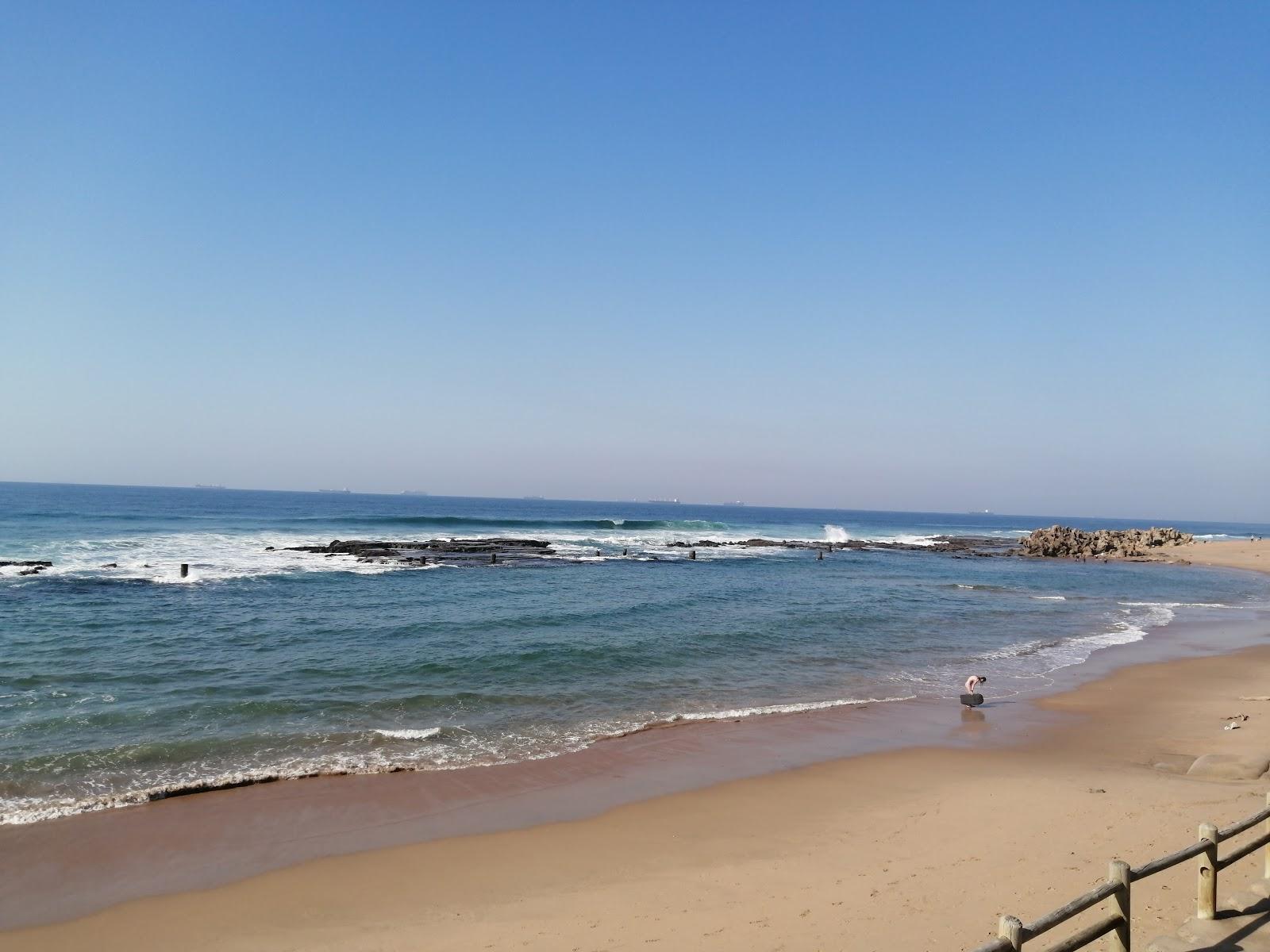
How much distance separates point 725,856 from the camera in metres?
7.74

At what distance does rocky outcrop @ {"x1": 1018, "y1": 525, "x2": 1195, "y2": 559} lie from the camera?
58.7 m

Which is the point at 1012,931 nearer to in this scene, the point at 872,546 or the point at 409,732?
the point at 409,732

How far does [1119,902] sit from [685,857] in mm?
4202

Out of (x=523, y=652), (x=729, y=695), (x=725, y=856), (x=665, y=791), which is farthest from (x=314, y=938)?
(x=523, y=652)

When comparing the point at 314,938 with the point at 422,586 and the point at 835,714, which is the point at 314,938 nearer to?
the point at 835,714

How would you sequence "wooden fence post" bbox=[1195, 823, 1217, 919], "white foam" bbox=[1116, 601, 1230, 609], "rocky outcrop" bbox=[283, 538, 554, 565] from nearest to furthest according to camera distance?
"wooden fence post" bbox=[1195, 823, 1217, 919] < "white foam" bbox=[1116, 601, 1230, 609] < "rocky outcrop" bbox=[283, 538, 554, 565]

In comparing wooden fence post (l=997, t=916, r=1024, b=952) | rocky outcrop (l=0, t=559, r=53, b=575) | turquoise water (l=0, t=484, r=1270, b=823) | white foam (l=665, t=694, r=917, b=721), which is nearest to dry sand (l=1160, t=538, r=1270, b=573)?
turquoise water (l=0, t=484, r=1270, b=823)

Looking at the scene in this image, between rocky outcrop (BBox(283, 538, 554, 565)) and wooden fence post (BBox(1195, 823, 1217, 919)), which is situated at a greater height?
wooden fence post (BBox(1195, 823, 1217, 919))

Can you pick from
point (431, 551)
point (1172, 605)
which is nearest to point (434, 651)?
point (431, 551)

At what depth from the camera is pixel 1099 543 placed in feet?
196

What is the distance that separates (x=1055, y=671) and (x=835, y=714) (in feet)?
26.1

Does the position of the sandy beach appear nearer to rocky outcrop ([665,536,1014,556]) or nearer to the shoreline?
the shoreline

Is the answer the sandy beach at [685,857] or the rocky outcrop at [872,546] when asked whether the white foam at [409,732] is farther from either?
the rocky outcrop at [872,546]

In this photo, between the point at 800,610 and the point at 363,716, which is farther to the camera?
the point at 800,610
